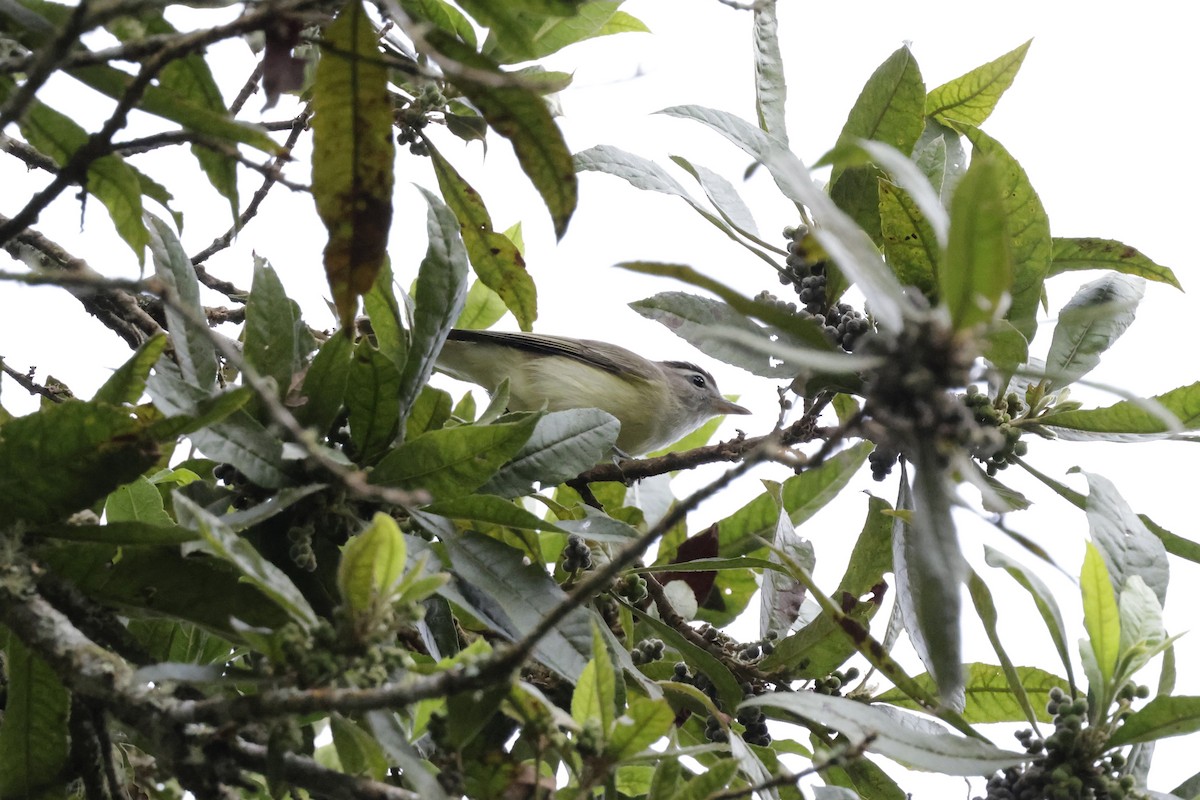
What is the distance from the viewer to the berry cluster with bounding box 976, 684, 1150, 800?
7.70 ft

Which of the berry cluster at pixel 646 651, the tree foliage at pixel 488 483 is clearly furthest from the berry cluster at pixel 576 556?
the berry cluster at pixel 646 651

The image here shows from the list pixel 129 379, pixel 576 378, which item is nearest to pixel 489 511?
pixel 129 379

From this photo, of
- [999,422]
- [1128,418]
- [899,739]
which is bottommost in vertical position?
[899,739]

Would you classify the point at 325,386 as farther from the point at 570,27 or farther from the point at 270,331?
the point at 570,27

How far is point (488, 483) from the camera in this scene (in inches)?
93.6

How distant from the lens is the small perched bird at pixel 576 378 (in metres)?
5.65

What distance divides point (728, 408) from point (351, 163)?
4909 mm

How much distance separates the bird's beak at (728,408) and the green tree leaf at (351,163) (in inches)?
188

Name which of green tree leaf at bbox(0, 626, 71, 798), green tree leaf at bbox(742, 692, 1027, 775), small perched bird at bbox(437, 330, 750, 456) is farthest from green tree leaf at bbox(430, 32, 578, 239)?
small perched bird at bbox(437, 330, 750, 456)

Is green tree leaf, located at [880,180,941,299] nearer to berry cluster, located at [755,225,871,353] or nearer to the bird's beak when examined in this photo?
berry cluster, located at [755,225,871,353]

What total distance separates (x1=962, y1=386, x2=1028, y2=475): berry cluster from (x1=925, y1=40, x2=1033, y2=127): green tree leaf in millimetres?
939

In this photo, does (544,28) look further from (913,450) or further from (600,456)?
(913,450)

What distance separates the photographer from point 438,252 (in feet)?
7.68

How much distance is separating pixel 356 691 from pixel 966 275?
87cm
